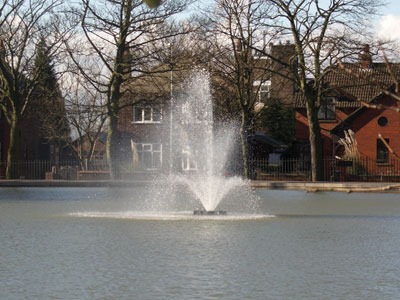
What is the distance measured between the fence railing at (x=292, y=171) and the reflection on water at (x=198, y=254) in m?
20.5

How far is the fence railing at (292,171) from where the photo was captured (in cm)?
4781

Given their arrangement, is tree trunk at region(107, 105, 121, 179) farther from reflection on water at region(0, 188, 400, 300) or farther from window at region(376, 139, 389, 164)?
reflection on water at region(0, 188, 400, 300)

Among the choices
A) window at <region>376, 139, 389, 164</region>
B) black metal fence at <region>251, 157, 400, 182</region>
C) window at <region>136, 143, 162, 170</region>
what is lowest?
black metal fence at <region>251, 157, 400, 182</region>

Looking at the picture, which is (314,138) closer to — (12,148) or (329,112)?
(329,112)

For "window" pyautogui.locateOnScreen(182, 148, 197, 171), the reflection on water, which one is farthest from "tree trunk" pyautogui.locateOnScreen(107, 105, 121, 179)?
the reflection on water

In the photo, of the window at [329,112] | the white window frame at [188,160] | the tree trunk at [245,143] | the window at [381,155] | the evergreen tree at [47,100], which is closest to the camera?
the evergreen tree at [47,100]

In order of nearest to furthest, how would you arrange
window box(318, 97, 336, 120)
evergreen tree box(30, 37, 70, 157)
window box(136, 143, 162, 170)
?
evergreen tree box(30, 37, 70, 157) < window box(318, 97, 336, 120) < window box(136, 143, 162, 170)

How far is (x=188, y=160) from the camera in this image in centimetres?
6431

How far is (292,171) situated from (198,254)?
3661cm

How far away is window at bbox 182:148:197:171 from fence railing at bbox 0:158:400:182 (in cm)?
846

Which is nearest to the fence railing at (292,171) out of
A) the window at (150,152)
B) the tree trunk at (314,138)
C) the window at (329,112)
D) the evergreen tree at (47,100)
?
the tree trunk at (314,138)

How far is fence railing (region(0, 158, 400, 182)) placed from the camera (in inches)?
1882

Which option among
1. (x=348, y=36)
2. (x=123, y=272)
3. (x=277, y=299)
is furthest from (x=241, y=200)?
(x=277, y=299)

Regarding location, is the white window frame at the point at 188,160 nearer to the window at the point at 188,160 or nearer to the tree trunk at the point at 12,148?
the window at the point at 188,160
